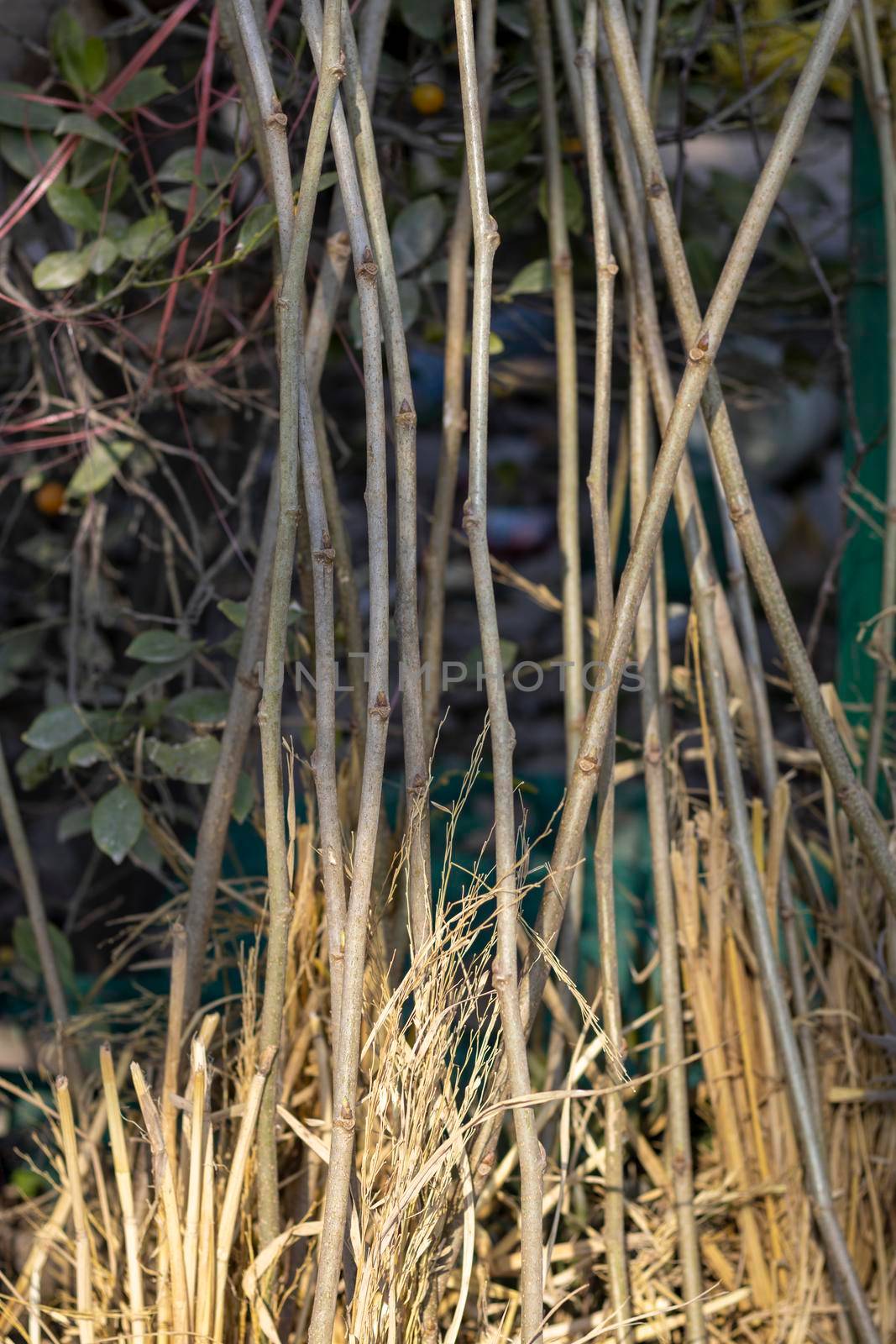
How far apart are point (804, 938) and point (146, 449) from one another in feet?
2.75

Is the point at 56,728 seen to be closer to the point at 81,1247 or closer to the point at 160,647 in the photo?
the point at 160,647

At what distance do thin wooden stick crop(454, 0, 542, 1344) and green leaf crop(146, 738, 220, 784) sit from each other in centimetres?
39

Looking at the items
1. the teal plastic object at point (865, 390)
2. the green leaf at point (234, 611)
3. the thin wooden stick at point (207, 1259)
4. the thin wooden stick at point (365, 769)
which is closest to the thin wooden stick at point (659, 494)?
the thin wooden stick at point (365, 769)

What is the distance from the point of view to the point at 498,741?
2.50 ft

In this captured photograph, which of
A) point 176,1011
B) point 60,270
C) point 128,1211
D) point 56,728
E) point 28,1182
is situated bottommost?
point 28,1182

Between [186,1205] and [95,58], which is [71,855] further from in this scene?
[95,58]

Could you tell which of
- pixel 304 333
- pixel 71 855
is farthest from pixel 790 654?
pixel 71 855

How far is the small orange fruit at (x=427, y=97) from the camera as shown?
1236 mm

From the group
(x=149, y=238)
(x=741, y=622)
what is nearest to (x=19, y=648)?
(x=149, y=238)

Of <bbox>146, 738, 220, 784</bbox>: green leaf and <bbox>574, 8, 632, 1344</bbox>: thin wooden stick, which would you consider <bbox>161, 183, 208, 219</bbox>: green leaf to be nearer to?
<bbox>574, 8, 632, 1344</bbox>: thin wooden stick

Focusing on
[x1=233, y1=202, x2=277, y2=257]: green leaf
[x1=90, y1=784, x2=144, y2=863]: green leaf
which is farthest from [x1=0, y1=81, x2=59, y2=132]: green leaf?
[x1=90, y1=784, x2=144, y2=863]: green leaf

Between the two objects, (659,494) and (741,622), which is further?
(741,622)

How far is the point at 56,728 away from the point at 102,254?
451 millimetres

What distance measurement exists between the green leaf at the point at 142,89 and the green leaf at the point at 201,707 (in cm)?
55
